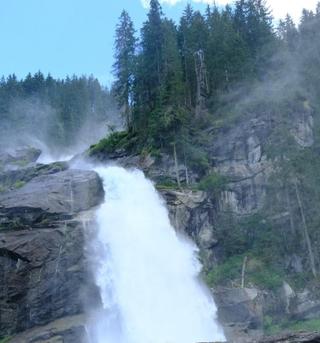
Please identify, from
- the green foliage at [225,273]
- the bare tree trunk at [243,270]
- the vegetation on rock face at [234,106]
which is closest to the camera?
the bare tree trunk at [243,270]

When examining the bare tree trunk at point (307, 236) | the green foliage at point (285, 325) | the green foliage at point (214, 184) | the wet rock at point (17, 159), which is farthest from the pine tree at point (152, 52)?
the green foliage at point (285, 325)

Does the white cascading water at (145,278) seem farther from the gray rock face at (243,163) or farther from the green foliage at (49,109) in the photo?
the green foliage at (49,109)

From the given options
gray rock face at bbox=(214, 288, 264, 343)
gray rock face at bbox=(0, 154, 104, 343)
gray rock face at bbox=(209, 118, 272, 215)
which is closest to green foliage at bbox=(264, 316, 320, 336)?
gray rock face at bbox=(214, 288, 264, 343)

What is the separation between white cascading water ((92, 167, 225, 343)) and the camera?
93.9 ft

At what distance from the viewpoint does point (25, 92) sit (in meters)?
80.2

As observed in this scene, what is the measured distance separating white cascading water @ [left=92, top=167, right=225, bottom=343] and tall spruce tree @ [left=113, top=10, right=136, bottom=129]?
15616 mm

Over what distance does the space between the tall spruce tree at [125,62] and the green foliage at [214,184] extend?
43.8 feet

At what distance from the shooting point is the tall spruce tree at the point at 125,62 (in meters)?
51.5

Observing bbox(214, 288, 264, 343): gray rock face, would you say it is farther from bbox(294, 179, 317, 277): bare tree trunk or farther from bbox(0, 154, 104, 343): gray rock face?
bbox(0, 154, 104, 343): gray rock face

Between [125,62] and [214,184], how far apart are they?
1978cm

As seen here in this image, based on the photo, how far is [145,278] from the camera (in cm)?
3138

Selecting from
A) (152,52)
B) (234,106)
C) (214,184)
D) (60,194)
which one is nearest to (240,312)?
(214,184)

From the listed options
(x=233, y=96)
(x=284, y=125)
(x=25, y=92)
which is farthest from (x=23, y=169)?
(x=25, y=92)

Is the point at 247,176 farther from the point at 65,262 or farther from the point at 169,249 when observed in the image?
the point at 65,262
